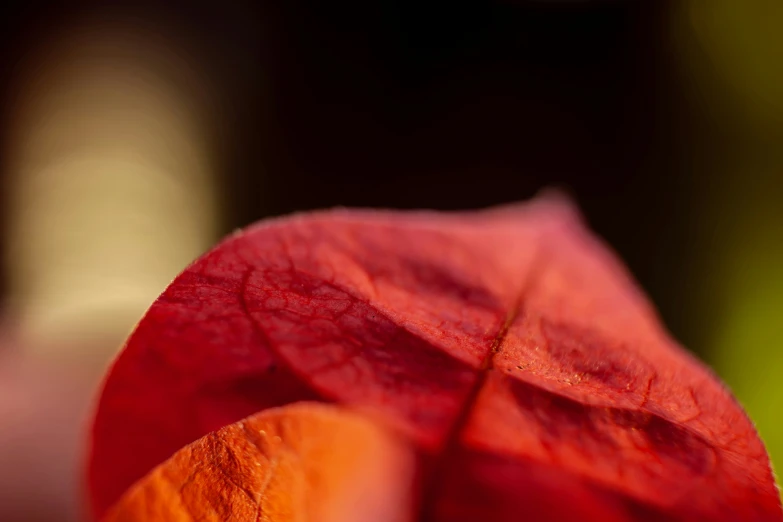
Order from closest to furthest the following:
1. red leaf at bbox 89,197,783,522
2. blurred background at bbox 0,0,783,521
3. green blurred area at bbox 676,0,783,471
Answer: red leaf at bbox 89,197,783,522 → green blurred area at bbox 676,0,783,471 → blurred background at bbox 0,0,783,521

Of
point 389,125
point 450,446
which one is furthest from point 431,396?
point 389,125

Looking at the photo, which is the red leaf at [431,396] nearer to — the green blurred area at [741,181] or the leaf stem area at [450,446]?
the leaf stem area at [450,446]

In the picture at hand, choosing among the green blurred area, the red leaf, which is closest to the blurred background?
the green blurred area

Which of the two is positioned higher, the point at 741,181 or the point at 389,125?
the point at 741,181

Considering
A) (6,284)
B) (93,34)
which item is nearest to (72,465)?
(6,284)

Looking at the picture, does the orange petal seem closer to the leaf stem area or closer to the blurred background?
the leaf stem area

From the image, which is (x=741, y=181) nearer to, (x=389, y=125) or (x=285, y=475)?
(x=389, y=125)
